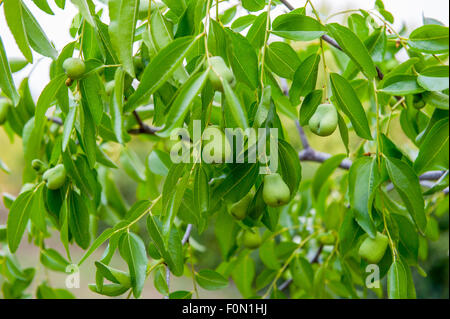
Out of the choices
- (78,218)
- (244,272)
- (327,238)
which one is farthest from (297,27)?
(244,272)

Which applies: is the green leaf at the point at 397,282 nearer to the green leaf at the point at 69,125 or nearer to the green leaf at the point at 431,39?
the green leaf at the point at 431,39

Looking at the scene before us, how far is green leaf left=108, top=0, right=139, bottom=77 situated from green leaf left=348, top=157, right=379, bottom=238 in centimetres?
25

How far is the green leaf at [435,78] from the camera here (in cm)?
49

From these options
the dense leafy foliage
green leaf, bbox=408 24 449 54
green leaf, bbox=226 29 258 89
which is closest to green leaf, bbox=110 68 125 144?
the dense leafy foliage

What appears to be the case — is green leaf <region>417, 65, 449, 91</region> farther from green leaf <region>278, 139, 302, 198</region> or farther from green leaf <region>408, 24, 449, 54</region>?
green leaf <region>278, 139, 302, 198</region>

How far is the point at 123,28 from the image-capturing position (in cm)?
43

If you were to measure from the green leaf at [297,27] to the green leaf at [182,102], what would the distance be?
161 mm

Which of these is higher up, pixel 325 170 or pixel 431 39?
pixel 431 39

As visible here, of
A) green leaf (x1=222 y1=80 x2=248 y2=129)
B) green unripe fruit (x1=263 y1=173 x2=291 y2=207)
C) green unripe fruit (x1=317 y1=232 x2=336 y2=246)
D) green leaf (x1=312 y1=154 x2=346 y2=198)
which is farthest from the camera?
green unripe fruit (x1=317 y1=232 x2=336 y2=246)

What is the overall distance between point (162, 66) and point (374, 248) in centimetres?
29

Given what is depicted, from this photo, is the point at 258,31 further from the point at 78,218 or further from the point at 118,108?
the point at 78,218

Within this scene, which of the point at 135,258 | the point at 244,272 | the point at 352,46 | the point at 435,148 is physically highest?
the point at 352,46

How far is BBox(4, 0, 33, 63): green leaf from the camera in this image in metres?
0.50
